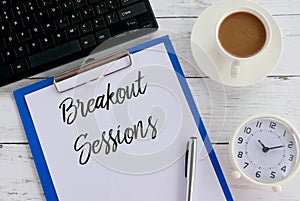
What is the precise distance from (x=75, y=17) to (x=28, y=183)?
25 cm

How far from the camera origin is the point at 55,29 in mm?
771

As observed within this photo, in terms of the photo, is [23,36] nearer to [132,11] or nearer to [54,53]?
[54,53]

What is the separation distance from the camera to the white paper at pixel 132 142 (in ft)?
2.48

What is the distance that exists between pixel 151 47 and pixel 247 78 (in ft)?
0.49

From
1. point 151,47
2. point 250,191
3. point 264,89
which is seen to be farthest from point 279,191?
point 151,47

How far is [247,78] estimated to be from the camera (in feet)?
2.56

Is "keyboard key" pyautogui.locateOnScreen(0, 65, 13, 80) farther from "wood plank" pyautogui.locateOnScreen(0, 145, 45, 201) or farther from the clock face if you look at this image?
the clock face

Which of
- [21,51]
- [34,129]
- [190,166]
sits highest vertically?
[21,51]

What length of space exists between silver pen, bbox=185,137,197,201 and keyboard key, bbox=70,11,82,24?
242 millimetres

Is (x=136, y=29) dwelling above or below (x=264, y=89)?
above

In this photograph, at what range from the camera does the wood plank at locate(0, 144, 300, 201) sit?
0.76 m

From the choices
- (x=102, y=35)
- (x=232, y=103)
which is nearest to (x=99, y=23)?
(x=102, y=35)

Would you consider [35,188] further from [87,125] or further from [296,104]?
[296,104]

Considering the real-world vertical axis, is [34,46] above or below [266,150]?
above
